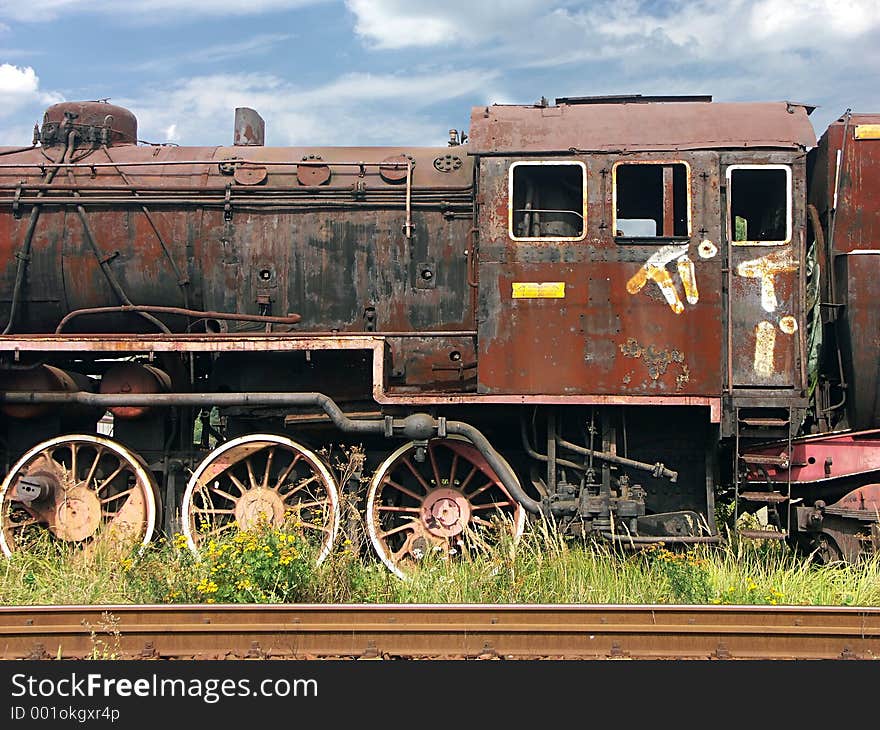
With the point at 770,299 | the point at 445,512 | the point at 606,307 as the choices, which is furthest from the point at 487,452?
the point at 770,299

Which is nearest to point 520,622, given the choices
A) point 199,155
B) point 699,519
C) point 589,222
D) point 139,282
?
point 699,519

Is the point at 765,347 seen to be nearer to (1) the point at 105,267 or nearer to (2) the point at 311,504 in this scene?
(2) the point at 311,504

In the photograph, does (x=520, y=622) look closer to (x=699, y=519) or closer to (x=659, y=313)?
(x=699, y=519)

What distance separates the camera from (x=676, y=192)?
7055 mm

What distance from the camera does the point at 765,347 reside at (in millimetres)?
6707

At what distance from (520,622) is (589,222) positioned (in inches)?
124

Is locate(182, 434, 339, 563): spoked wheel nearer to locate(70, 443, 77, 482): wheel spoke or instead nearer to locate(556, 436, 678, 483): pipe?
locate(70, 443, 77, 482): wheel spoke

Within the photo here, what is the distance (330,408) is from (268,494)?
1.00 meters

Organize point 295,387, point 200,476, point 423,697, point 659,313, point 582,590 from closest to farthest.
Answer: point 423,697
point 582,590
point 659,313
point 200,476
point 295,387

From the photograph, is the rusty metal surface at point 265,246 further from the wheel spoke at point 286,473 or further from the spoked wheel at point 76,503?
the spoked wheel at point 76,503

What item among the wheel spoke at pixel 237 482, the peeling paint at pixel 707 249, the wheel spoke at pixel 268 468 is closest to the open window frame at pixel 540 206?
the peeling paint at pixel 707 249

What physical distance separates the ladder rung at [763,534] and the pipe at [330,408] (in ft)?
5.27

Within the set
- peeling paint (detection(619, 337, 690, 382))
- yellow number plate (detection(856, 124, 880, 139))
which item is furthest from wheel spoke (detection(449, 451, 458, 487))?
yellow number plate (detection(856, 124, 880, 139))

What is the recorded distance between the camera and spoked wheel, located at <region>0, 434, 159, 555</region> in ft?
23.7
